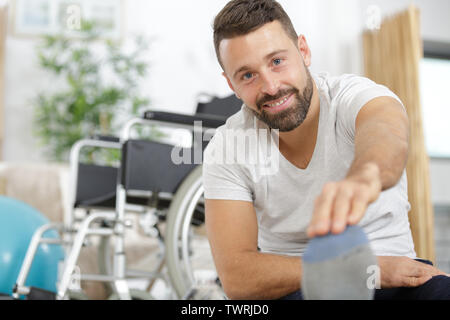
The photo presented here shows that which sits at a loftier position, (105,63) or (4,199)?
(105,63)

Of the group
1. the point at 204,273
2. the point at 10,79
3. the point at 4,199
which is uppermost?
the point at 10,79

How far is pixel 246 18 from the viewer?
947 mm

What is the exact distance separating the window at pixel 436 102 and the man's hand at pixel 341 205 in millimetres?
3995

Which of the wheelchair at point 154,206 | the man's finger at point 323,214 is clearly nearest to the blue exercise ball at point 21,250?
the wheelchair at point 154,206

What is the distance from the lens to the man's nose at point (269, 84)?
94cm

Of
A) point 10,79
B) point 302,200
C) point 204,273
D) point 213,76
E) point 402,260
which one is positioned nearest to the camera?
point 402,260

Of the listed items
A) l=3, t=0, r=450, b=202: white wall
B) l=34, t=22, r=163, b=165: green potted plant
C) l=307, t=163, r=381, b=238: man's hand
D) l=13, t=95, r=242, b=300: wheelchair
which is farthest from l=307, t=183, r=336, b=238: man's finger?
l=3, t=0, r=450, b=202: white wall

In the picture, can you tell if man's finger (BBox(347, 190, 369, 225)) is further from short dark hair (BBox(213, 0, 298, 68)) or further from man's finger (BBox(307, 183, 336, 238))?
short dark hair (BBox(213, 0, 298, 68))

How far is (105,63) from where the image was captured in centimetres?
414

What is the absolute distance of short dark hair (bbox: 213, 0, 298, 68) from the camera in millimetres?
947
